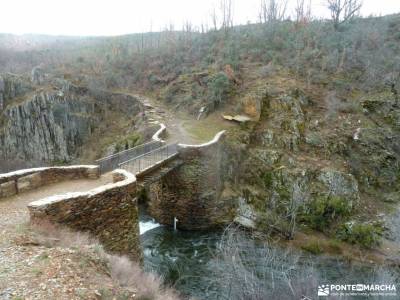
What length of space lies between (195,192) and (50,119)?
18.4 m

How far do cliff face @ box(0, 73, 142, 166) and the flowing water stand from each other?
15.2 m

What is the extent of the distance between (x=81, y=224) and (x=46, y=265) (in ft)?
8.39

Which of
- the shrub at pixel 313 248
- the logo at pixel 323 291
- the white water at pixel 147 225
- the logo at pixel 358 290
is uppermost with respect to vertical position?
the logo at pixel 323 291

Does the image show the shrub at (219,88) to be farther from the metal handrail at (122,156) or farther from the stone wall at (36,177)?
the stone wall at (36,177)

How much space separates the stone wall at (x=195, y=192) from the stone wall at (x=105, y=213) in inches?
255

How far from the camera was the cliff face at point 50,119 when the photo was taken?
27.4 meters

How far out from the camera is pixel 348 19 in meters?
34.0

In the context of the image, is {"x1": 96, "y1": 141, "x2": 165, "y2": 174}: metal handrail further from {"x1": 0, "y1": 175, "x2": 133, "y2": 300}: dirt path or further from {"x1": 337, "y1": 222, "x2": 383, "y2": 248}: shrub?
{"x1": 337, "y1": 222, "x2": 383, "y2": 248}: shrub

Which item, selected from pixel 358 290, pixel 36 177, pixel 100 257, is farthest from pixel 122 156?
pixel 358 290

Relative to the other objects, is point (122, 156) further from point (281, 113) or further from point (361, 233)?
point (281, 113)

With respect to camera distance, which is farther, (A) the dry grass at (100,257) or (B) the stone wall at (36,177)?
(B) the stone wall at (36,177)

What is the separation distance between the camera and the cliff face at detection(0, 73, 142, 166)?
1078 inches

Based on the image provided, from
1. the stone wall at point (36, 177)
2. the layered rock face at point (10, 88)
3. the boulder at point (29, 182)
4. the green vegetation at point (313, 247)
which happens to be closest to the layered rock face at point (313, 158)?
the green vegetation at point (313, 247)

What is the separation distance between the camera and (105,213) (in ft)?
29.2
